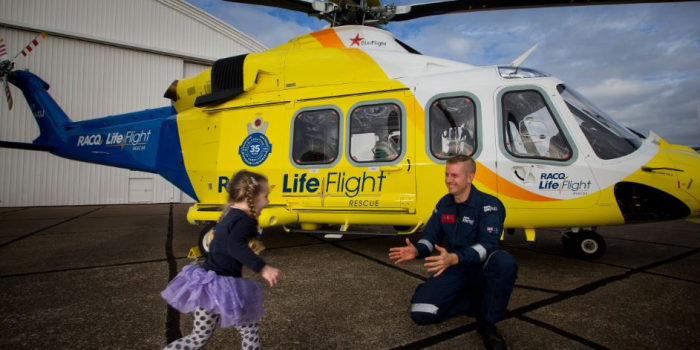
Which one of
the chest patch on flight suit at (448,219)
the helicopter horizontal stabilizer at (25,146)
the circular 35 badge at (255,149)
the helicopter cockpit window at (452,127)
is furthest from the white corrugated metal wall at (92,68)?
the chest patch on flight suit at (448,219)

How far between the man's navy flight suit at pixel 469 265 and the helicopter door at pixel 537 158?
5.12 feet

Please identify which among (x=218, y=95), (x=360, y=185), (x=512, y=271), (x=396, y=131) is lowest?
(x=512, y=271)

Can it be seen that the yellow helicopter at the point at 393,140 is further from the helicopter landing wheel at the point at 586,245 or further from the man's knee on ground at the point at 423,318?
the man's knee on ground at the point at 423,318

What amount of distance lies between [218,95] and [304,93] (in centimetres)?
143

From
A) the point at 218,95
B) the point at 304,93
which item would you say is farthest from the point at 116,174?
the point at 304,93

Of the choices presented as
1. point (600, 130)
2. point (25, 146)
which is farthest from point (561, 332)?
point (25, 146)

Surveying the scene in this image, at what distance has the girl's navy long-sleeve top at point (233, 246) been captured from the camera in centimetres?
157

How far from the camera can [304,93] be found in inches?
187

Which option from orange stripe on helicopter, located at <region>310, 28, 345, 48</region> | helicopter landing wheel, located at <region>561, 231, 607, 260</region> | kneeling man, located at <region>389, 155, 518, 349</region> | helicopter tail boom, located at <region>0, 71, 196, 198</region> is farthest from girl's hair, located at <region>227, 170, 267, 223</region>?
helicopter landing wheel, located at <region>561, 231, 607, 260</region>

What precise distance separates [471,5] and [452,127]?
2.55m

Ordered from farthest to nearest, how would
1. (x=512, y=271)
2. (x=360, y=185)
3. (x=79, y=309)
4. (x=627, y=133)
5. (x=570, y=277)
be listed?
(x=360, y=185)
(x=627, y=133)
(x=570, y=277)
(x=79, y=309)
(x=512, y=271)

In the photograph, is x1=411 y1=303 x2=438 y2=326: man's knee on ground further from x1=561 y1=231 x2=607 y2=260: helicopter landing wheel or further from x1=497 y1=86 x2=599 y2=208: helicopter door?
x1=561 y1=231 x2=607 y2=260: helicopter landing wheel

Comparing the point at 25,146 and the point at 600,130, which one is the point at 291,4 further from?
the point at 25,146

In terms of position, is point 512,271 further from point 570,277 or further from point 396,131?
point 396,131
